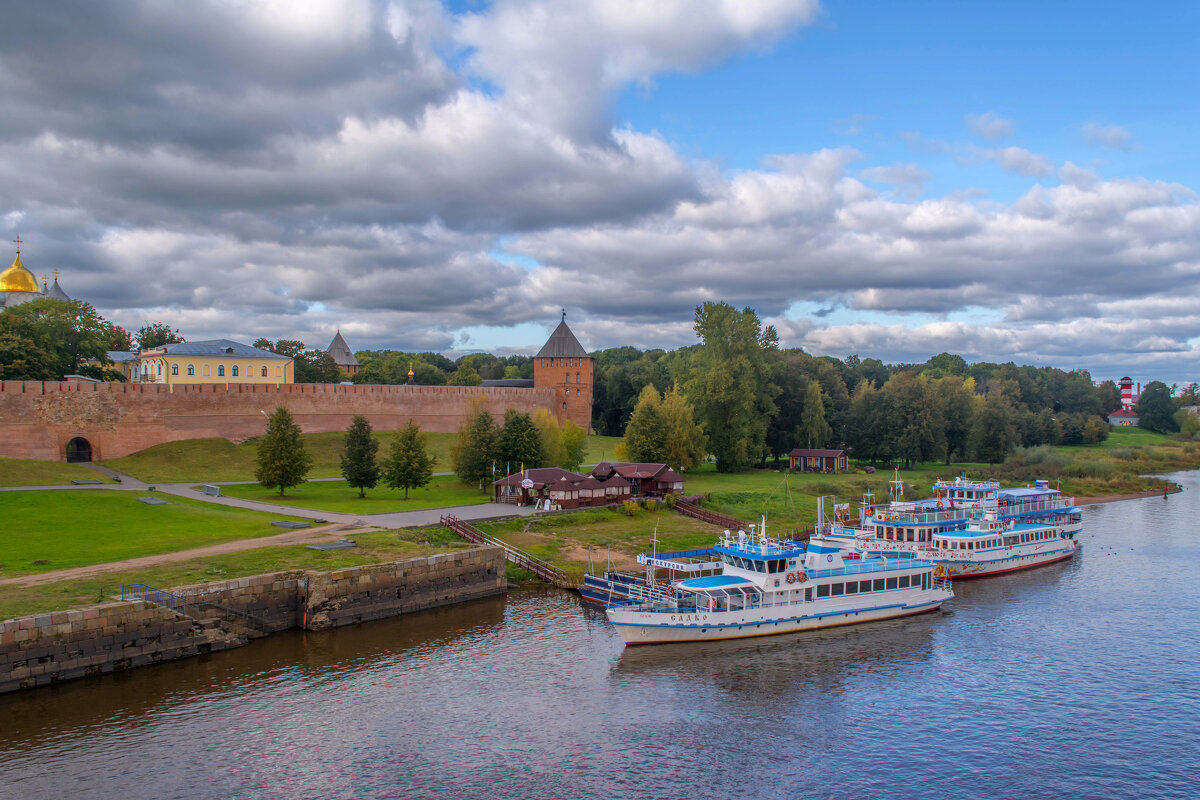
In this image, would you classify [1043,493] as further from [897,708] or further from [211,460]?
[211,460]

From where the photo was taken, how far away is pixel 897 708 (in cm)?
2169

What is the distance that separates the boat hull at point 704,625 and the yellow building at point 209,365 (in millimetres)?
52967

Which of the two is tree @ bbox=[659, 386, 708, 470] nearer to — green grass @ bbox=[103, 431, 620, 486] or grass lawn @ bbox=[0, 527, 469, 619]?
green grass @ bbox=[103, 431, 620, 486]

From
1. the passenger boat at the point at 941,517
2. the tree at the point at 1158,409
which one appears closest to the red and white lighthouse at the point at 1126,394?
the tree at the point at 1158,409

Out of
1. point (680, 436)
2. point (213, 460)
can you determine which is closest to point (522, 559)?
point (680, 436)

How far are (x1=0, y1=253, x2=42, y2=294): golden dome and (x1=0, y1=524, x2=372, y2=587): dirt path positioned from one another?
200 ft

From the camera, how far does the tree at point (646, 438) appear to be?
59.8 meters

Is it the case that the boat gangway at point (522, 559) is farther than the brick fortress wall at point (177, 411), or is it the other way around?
the brick fortress wall at point (177, 411)

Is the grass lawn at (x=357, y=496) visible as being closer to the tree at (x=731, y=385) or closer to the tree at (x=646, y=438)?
the tree at (x=646, y=438)

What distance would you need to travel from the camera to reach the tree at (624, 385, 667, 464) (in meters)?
59.8

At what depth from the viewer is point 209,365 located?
67875 millimetres

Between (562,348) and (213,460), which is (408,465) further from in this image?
(562,348)

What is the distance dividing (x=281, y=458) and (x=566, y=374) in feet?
146

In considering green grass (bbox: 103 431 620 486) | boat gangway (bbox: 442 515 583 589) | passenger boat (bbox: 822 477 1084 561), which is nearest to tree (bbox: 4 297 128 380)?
green grass (bbox: 103 431 620 486)
